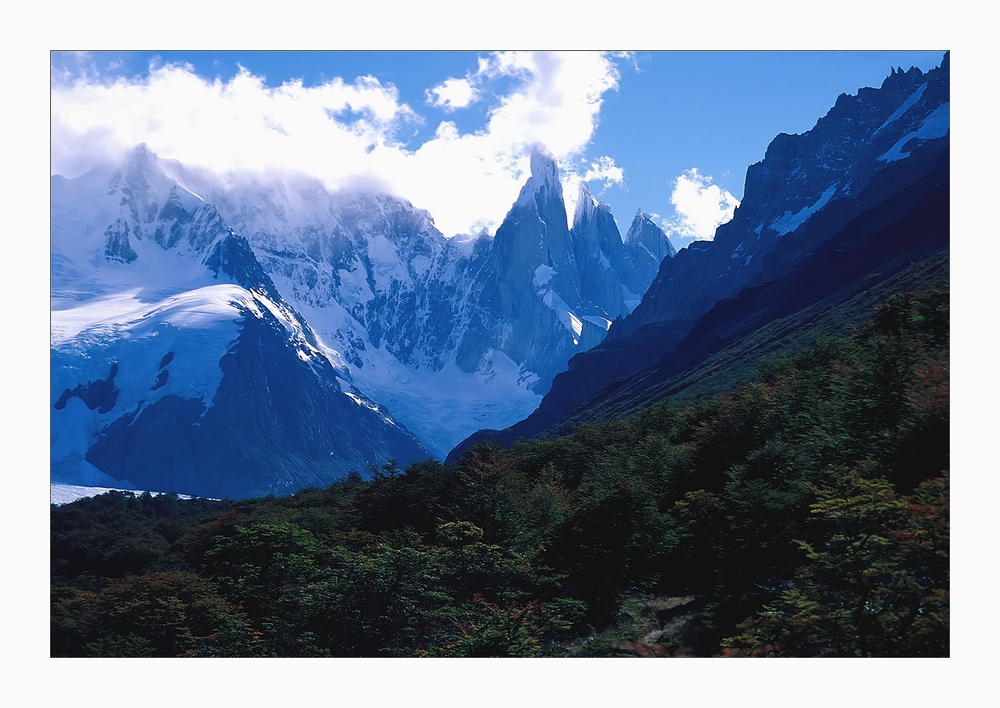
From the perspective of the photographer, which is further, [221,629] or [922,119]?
[922,119]

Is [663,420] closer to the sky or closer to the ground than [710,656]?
closer to the sky
